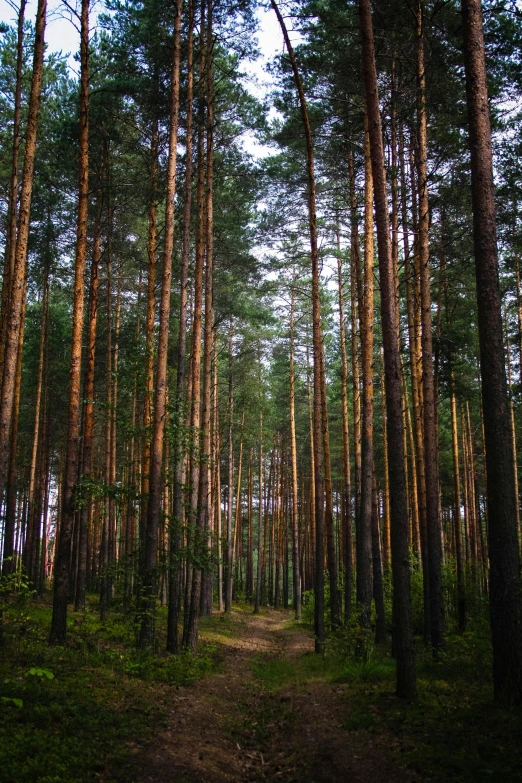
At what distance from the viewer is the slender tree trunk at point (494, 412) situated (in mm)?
6117

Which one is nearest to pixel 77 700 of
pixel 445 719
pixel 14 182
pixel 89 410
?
pixel 445 719

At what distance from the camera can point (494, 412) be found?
6504 mm

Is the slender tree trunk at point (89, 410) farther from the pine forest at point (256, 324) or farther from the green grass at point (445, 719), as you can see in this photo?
the green grass at point (445, 719)

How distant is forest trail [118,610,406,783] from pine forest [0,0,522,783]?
51mm

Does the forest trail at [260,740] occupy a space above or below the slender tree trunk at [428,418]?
below

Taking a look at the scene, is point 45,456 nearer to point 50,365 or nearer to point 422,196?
point 50,365

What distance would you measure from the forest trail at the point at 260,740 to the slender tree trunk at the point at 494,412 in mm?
1772

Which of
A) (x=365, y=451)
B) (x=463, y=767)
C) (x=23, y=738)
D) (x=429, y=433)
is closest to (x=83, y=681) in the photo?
(x=23, y=738)

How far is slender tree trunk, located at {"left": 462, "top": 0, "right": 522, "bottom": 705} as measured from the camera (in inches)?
241

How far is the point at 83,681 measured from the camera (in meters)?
7.58

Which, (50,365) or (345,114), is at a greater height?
(345,114)

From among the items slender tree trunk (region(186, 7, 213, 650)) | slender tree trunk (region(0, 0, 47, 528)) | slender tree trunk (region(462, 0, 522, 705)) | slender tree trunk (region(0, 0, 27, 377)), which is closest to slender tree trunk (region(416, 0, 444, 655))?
slender tree trunk (region(462, 0, 522, 705))

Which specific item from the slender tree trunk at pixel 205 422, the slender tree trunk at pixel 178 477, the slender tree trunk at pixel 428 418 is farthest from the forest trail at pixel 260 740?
the slender tree trunk at pixel 428 418

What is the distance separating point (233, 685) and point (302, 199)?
14.4m
